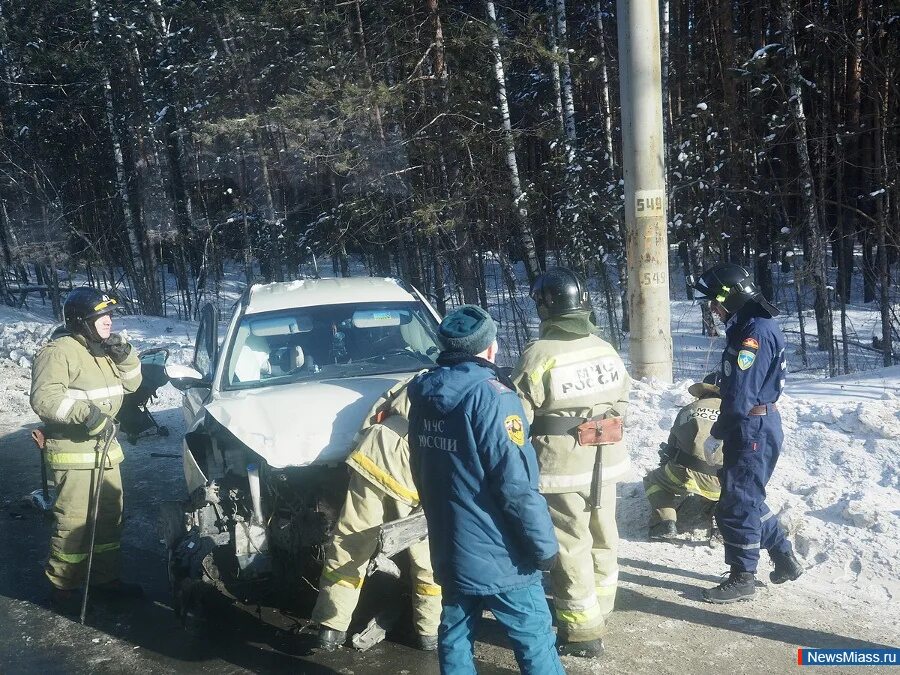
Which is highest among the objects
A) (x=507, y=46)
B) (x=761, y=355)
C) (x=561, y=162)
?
(x=507, y=46)

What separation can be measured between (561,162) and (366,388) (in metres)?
12.4

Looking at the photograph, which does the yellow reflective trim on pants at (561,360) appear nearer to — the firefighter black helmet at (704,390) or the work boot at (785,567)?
the firefighter black helmet at (704,390)

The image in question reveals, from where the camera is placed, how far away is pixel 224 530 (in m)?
4.68

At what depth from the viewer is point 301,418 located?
4.79 metres

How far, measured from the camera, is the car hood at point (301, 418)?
4.60 meters

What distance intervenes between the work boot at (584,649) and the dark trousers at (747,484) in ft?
3.60

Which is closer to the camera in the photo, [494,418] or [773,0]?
[494,418]

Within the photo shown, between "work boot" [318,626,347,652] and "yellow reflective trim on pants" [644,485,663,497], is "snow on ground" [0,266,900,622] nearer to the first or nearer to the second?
"yellow reflective trim on pants" [644,485,663,497]

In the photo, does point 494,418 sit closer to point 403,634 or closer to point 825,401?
point 403,634

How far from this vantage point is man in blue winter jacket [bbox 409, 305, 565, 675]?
3.35m

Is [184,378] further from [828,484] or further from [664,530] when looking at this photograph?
[828,484]

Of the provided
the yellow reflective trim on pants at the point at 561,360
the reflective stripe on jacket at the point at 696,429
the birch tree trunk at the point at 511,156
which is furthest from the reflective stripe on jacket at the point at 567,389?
the birch tree trunk at the point at 511,156

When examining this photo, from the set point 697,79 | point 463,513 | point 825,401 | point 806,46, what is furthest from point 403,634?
point 697,79

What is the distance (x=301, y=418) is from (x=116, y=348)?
1.59 metres
